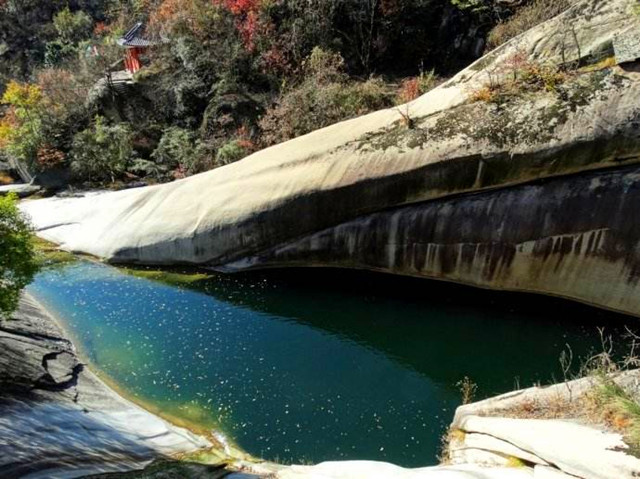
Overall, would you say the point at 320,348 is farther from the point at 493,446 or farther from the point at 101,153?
the point at 101,153

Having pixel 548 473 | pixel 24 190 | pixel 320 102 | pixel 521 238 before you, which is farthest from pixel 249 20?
pixel 548 473

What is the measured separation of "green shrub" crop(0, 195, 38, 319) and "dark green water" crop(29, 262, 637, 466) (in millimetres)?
3123

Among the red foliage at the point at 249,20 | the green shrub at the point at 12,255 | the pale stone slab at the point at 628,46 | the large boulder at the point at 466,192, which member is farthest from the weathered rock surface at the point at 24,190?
the pale stone slab at the point at 628,46

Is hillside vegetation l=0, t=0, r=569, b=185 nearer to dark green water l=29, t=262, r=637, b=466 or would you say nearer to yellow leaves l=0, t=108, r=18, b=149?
yellow leaves l=0, t=108, r=18, b=149

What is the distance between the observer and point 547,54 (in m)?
13.5

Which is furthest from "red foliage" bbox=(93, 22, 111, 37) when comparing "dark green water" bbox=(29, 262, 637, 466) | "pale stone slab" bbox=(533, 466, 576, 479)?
"pale stone slab" bbox=(533, 466, 576, 479)

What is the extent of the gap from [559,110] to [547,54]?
2.35m

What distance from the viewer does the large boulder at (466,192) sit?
468 inches

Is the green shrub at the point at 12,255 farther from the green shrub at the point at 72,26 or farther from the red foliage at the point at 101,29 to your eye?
the green shrub at the point at 72,26

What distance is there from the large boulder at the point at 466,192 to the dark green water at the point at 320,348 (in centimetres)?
92

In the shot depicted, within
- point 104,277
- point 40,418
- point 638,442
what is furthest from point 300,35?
point 638,442

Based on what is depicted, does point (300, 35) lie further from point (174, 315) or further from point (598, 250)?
point (598, 250)

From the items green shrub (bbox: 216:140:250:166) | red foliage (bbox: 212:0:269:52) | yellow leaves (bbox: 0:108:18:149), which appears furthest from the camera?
yellow leaves (bbox: 0:108:18:149)

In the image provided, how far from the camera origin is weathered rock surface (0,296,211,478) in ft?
23.1
